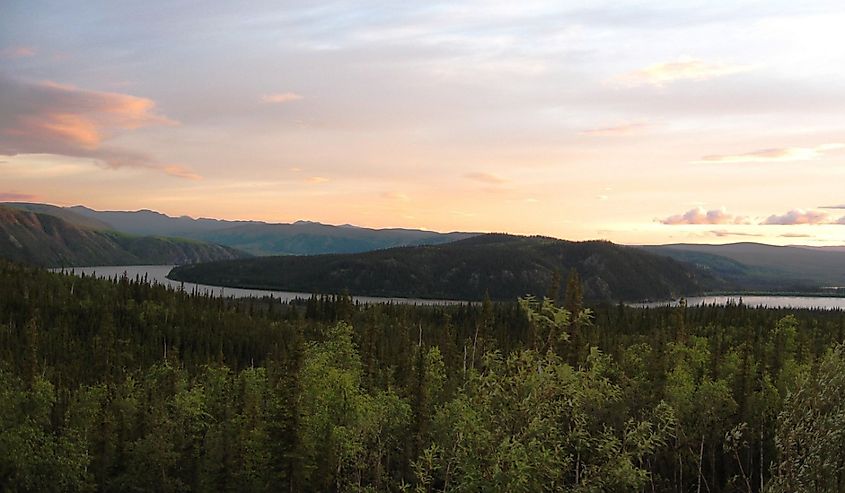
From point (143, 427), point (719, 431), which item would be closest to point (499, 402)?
point (719, 431)

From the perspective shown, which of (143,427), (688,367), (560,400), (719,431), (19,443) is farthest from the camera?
(688,367)

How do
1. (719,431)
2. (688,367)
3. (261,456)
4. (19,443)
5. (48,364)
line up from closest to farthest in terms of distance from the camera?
1. (261,456)
2. (19,443)
3. (719,431)
4. (688,367)
5. (48,364)

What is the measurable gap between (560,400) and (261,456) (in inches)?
1648

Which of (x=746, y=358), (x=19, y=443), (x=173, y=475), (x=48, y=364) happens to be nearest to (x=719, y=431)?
(x=746, y=358)

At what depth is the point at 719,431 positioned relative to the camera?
67.8 metres

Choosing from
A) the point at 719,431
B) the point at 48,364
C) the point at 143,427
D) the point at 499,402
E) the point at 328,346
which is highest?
the point at 499,402

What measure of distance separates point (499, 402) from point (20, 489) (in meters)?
60.9

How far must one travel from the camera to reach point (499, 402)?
24.8 m

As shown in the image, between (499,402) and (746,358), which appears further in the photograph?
(746,358)

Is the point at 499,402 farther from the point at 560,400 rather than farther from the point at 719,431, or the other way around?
the point at 719,431

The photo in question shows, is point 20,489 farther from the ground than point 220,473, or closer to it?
closer to it

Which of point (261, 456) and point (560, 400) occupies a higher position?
point (560, 400)

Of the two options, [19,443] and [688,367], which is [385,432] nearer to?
[19,443]

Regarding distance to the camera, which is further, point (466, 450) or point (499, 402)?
point (466, 450)
